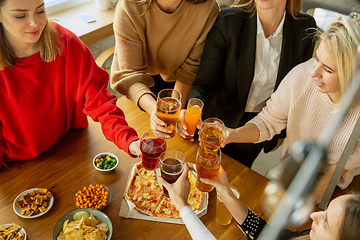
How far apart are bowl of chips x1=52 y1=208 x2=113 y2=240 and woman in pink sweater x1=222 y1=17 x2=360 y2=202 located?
721 mm

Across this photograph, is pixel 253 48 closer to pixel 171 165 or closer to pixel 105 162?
pixel 171 165

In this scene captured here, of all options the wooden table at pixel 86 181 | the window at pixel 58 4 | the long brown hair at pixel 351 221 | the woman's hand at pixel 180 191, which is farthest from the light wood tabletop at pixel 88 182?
the window at pixel 58 4

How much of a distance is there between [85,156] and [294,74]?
3.88 feet

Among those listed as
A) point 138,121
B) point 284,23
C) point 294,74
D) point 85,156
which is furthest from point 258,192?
point 284,23

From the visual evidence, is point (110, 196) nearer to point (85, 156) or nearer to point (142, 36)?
point (85, 156)

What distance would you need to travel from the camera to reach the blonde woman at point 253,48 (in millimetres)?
1735

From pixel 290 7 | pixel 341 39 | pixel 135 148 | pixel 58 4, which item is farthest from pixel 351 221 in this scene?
pixel 58 4

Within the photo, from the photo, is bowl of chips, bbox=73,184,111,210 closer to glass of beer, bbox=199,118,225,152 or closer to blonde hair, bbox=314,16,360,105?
glass of beer, bbox=199,118,225,152

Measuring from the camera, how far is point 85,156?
1.50 meters

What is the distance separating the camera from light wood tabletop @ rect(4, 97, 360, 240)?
47.8 inches

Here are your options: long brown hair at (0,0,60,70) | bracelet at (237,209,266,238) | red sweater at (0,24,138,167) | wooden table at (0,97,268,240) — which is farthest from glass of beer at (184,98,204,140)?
long brown hair at (0,0,60,70)

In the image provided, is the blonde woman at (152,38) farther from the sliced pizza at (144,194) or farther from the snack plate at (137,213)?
the snack plate at (137,213)

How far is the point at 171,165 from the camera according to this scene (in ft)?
3.92

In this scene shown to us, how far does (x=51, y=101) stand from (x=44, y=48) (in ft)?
0.88
